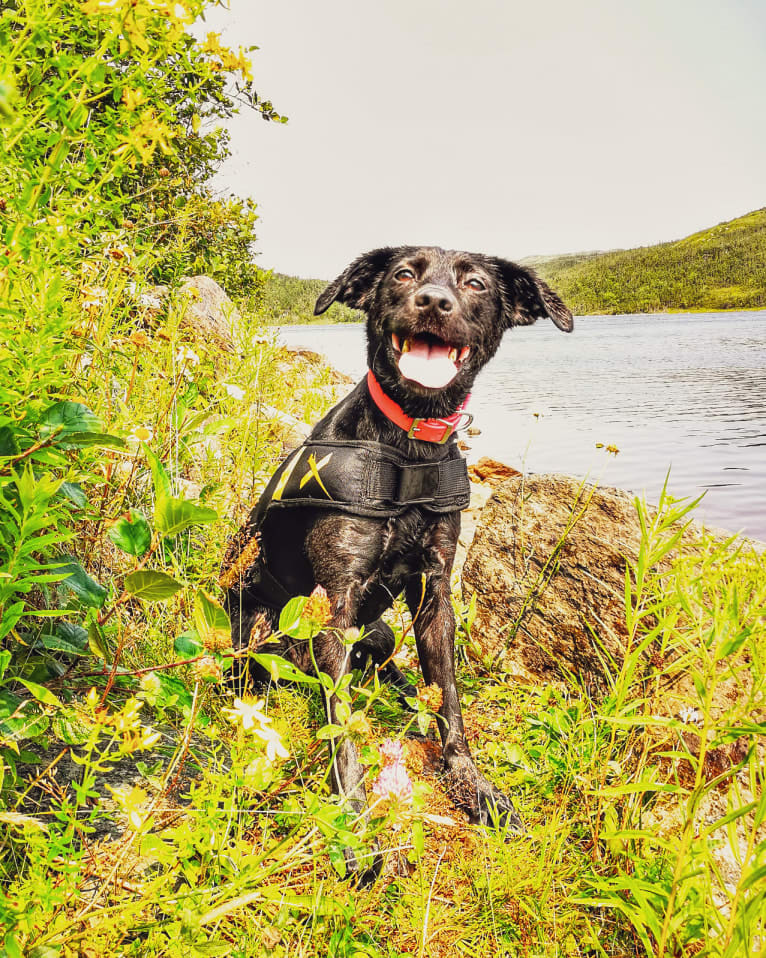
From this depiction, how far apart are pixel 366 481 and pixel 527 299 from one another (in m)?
1.36

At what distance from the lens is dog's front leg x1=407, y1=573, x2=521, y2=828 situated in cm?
211

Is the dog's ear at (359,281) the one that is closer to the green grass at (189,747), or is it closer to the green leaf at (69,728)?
the green grass at (189,747)

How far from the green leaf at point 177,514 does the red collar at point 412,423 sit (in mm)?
1311

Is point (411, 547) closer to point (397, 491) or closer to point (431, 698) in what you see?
point (397, 491)

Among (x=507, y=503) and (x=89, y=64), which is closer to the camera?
(x=89, y=64)

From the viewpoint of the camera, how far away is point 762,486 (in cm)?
743

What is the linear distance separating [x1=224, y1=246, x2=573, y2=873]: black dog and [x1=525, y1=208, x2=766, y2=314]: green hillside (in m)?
64.6

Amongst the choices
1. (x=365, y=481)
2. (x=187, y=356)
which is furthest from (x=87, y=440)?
(x=187, y=356)

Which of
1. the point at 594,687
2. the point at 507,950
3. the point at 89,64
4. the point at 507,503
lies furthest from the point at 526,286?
the point at 507,950

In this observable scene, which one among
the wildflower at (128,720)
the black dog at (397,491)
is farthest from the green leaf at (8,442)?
the black dog at (397,491)

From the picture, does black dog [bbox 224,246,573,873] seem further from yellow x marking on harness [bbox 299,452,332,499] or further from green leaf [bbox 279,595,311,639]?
green leaf [bbox 279,595,311,639]

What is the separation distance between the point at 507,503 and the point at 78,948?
9.41 ft

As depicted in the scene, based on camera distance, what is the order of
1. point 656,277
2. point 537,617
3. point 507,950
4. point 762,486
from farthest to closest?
point 656,277 < point 762,486 < point 537,617 < point 507,950

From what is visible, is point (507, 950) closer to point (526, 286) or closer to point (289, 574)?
point (289, 574)
